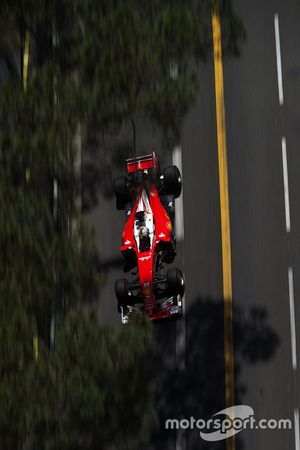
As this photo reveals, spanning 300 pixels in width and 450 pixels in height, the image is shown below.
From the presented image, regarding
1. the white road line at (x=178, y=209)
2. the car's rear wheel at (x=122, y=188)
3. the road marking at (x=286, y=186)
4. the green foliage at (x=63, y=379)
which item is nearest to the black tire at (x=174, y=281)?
the white road line at (x=178, y=209)

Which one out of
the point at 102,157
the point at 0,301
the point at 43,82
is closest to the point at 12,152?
the point at 43,82

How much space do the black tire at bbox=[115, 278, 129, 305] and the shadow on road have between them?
157 cm

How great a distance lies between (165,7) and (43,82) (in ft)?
12.6

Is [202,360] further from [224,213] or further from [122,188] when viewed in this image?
[122,188]

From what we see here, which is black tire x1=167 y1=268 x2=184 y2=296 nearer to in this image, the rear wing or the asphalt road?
the asphalt road

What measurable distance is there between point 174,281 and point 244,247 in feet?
9.29

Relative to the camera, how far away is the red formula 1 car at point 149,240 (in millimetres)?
19172

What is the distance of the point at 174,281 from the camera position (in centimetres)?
1903

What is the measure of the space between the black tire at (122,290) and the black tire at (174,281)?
119cm

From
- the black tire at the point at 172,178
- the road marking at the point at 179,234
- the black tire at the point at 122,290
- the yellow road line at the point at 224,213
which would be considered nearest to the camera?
the black tire at the point at 122,290

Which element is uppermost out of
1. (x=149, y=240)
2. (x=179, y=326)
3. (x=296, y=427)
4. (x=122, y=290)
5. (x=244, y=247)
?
(x=149, y=240)

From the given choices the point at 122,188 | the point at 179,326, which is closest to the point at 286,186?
the point at 122,188

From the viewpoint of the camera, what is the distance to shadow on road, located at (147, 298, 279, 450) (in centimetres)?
1956

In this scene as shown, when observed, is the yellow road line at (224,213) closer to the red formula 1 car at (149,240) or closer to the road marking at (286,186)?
the red formula 1 car at (149,240)
